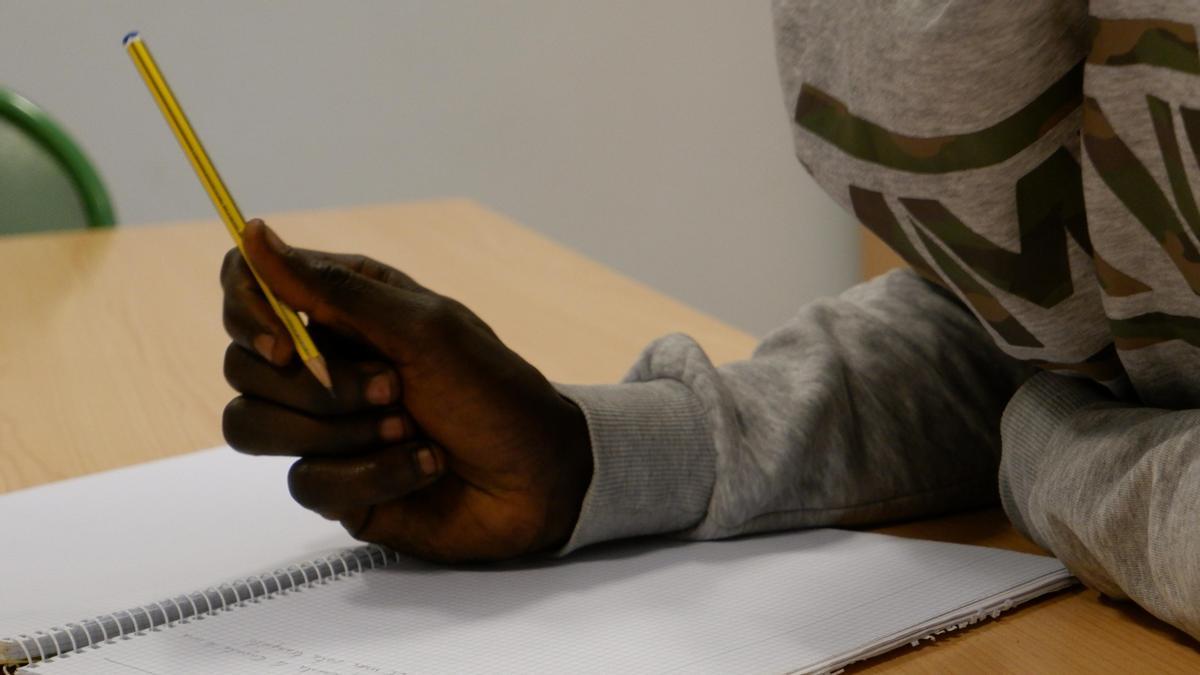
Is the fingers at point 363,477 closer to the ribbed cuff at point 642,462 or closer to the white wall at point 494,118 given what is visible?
the ribbed cuff at point 642,462

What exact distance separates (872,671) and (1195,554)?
108mm

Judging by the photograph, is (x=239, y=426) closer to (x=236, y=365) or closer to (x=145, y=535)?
(x=236, y=365)

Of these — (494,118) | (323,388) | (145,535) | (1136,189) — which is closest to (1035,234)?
(1136,189)

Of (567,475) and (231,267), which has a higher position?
(231,267)

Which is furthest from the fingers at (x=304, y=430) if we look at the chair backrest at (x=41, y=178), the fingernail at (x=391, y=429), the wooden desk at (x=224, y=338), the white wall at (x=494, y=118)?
the white wall at (x=494, y=118)

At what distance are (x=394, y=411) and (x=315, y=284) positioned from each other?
0.06 meters

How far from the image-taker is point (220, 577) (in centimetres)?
54

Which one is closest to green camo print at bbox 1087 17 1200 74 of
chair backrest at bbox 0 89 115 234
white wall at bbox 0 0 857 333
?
chair backrest at bbox 0 89 115 234

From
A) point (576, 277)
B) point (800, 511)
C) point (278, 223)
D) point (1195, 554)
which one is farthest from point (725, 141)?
point (1195, 554)

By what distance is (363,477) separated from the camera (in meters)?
0.51

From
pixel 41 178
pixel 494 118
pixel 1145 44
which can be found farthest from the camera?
pixel 494 118

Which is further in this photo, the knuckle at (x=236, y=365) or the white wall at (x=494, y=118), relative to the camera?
the white wall at (x=494, y=118)

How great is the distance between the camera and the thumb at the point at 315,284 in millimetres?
489

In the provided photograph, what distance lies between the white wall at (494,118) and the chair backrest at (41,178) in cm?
51
